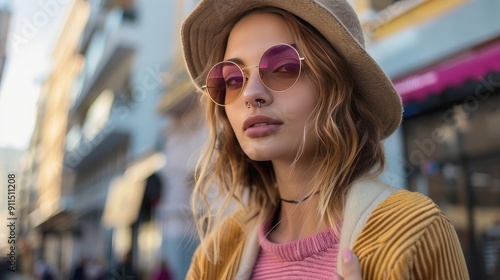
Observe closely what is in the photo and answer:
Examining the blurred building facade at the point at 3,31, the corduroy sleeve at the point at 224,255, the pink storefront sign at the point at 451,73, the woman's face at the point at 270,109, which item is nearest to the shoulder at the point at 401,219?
the woman's face at the point at 270,109

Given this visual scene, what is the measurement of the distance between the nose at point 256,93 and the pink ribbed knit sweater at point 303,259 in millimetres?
327

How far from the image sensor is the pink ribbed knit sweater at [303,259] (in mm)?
1058

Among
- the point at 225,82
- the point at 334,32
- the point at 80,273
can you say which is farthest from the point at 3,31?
the point at 80,273

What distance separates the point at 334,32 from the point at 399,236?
0.48 metres

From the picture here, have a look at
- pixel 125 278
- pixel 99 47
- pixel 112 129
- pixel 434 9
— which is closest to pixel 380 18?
pixel 434 9

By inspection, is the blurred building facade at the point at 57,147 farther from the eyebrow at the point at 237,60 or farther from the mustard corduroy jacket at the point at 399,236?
the mustard corduroy jacket at the point at 399,236

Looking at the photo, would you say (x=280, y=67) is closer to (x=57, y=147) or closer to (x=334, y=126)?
(x=334, y=126)

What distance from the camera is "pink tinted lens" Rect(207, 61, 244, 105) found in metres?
1.19

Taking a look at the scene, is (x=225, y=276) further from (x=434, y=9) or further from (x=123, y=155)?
(x=123, y=155)

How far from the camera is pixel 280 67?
1109mm

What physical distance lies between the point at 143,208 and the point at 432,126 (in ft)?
23.2

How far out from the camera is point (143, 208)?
10.5m

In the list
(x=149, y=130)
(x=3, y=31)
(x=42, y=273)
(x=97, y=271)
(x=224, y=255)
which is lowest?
(x=97, y=271)

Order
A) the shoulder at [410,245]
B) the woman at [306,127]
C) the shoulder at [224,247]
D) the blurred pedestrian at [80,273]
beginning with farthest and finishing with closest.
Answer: the blurred pedestrian at [80,273], the shoulder at [224,247], the woman at [306,127], the shoulder at [410,245]
